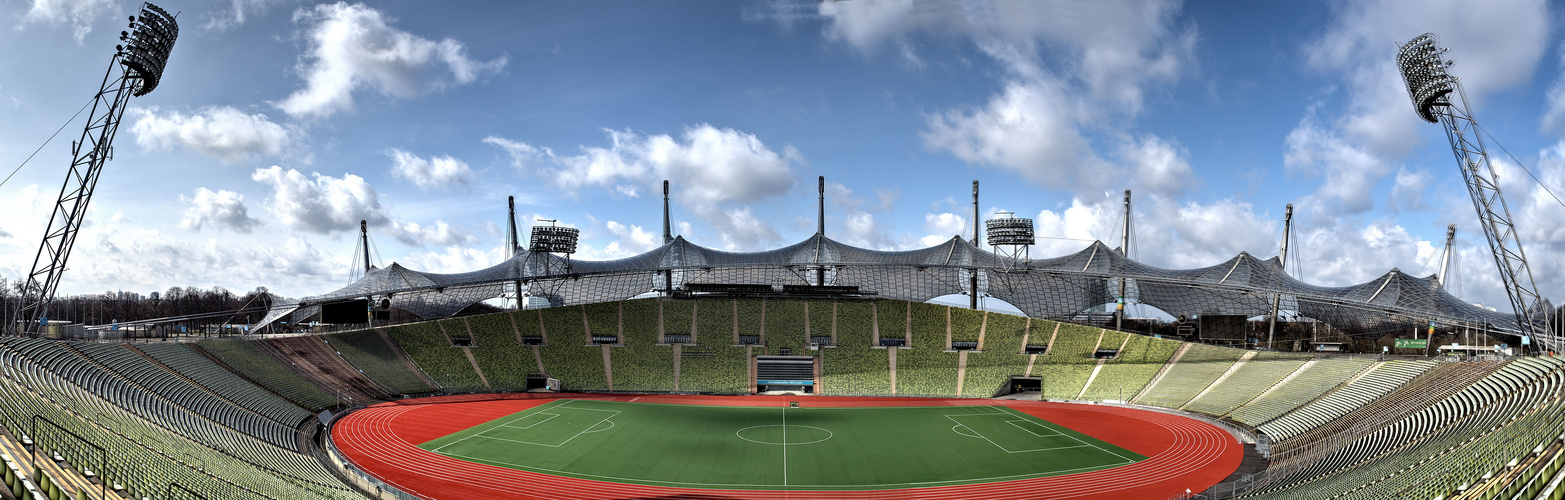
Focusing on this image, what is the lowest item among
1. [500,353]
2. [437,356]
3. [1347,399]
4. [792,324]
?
[1347,399]

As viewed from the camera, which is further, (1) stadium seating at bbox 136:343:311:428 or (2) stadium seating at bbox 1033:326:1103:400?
(2) stadium seating at bbox 1033:326:1103:400

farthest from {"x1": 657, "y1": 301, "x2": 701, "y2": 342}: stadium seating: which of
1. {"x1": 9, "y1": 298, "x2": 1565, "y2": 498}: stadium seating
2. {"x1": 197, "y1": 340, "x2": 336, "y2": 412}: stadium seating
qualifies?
{"x1": 197, "y1": 340, "x2": 336, "y2": 412}: stadium seating

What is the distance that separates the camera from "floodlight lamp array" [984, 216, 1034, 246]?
54031mm

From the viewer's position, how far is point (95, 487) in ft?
44.7

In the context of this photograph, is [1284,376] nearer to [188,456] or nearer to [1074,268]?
[1074,268]

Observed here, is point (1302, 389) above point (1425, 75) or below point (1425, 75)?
below

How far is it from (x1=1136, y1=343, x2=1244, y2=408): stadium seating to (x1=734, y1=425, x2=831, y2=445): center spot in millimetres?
22092

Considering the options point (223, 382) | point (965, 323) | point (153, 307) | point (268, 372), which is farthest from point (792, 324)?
point (153, 307)

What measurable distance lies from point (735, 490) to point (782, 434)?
390 inches

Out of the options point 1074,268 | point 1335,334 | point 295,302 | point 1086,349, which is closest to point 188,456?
point 295,302

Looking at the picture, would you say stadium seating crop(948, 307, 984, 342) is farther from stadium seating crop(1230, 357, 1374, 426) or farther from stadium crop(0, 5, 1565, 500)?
stadium seating crop(1230, 357, 1374, 426)

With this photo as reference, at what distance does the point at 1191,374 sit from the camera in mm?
45219

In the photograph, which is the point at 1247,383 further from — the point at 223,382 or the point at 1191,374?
the point at 223,382

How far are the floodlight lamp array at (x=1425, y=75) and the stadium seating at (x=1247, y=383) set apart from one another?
50.6ft
